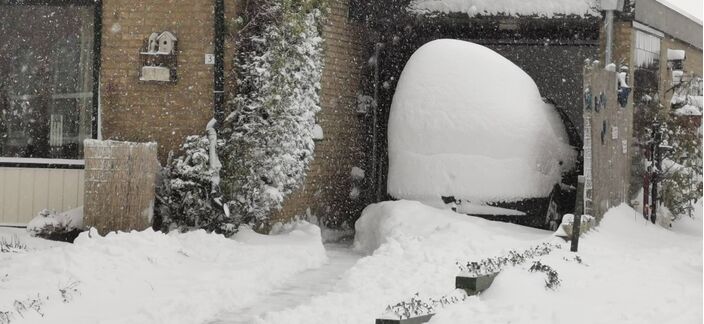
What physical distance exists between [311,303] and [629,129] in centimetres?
853

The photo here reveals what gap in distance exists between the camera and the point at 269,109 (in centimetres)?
1068

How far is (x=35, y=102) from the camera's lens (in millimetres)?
11516

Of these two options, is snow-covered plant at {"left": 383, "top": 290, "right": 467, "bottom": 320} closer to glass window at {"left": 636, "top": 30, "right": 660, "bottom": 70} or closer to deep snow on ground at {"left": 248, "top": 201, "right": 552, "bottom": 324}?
deep snow on ground at {"left": 248, "top": 201, "right": 552, "bottom": 324}

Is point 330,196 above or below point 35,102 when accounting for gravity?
below

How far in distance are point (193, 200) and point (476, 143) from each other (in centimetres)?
350

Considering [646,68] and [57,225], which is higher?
[646,68]

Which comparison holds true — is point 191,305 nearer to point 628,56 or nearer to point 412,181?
point 412,181

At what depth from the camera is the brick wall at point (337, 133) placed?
1243 cm

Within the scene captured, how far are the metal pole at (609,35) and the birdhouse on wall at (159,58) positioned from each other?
19.6ft

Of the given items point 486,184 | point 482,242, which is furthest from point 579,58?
point 482,242

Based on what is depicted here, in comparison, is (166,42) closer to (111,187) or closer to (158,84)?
(158,84)

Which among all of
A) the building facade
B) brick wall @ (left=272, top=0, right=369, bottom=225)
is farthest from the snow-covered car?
the building facade

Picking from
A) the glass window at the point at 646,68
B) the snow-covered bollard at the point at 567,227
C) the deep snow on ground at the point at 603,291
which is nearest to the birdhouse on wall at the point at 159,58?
the snow-covered bollard at the point at 567,227

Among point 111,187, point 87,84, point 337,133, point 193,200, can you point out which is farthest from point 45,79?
point 337,133
